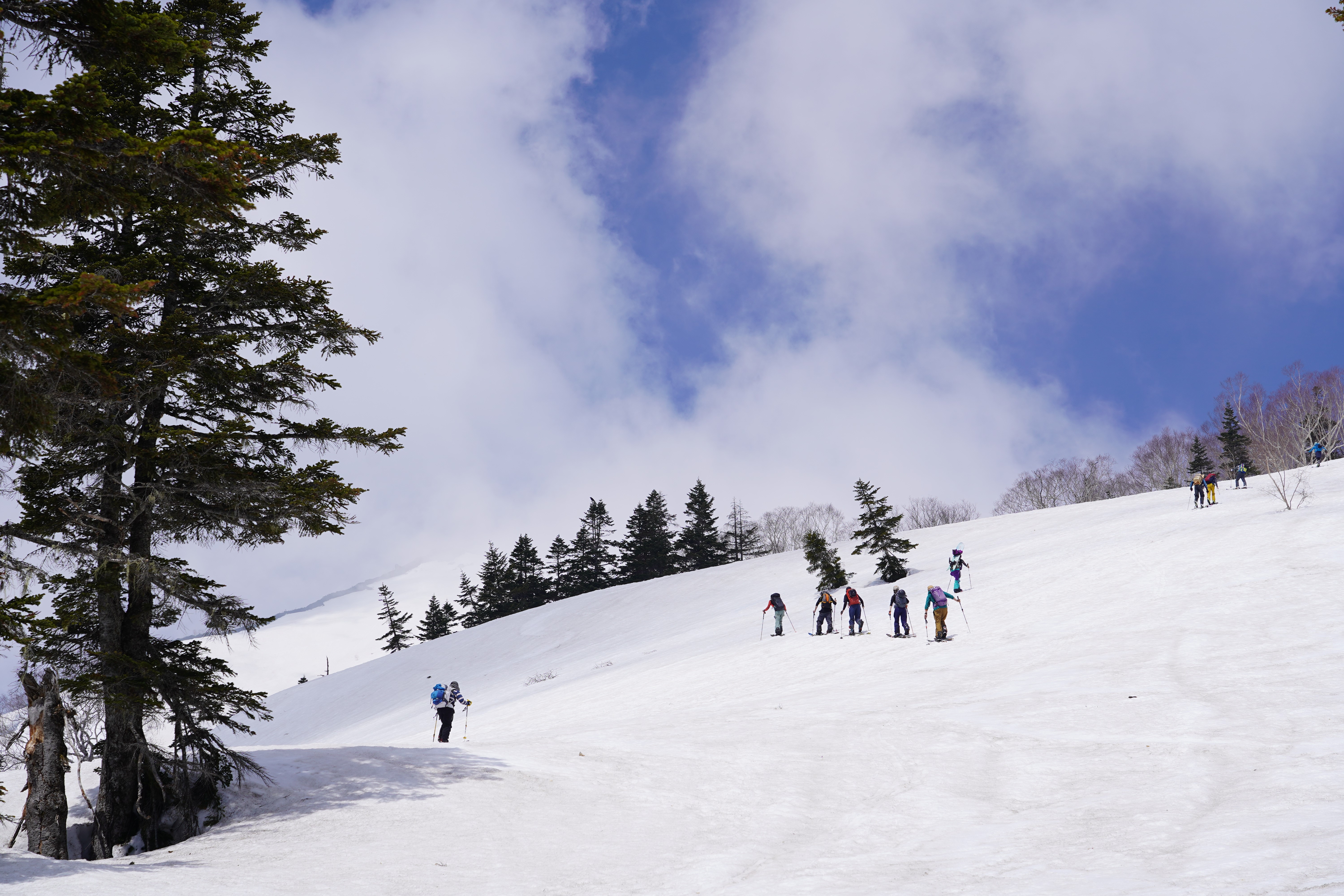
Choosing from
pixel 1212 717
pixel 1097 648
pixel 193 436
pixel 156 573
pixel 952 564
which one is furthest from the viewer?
pixel 952 564

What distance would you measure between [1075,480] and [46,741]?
404ft

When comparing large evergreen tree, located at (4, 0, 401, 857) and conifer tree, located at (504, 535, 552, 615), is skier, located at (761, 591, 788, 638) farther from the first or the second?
conifer tree, located at (504, 535, 552, 615)

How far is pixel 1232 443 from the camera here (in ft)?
235

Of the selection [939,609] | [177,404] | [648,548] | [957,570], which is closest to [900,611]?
[939,609]

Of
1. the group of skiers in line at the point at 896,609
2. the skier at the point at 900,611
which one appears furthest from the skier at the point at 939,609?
the skier at the point at 900,611

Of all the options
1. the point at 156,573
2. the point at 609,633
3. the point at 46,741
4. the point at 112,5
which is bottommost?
the point at 609,633

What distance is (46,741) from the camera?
8445 mm

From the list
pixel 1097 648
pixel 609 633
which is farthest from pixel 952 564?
pixel 609 633

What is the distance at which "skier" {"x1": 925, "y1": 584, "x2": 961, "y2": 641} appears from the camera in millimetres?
20266

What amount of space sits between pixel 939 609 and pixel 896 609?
1.81 meters

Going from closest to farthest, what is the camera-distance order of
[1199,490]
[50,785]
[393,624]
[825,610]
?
1. [50,785]
2. [825,610]
3. [1199,490]
4. [393,624]

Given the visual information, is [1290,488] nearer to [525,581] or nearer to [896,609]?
[896,609]

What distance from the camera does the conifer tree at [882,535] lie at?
116 feet

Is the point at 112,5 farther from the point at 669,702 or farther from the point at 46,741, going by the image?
the point at 669,702
